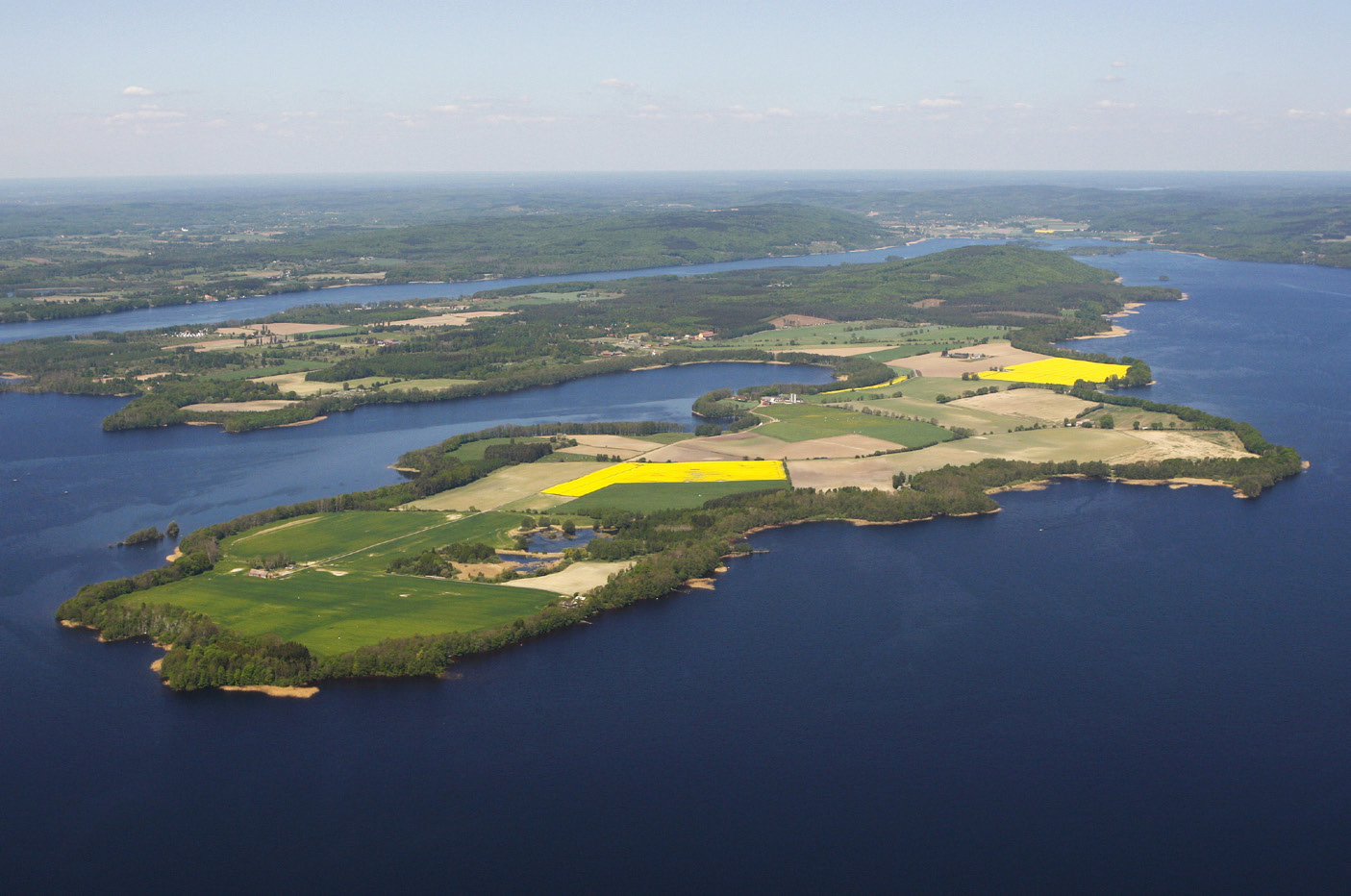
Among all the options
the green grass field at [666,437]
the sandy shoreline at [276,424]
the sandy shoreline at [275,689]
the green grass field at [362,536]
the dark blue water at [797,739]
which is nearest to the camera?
the dark blue water at [797,739]

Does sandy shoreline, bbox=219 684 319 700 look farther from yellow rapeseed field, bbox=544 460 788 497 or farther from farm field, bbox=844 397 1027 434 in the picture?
farm field, bbox=844 397 1027 434

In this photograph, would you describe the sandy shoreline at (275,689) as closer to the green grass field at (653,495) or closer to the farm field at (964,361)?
the green grass field at (653,495)

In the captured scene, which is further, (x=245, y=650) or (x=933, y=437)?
(x=933, y=437)

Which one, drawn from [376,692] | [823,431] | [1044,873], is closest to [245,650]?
[376,692]

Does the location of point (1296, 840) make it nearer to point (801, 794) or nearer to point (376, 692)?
point (801, 794)

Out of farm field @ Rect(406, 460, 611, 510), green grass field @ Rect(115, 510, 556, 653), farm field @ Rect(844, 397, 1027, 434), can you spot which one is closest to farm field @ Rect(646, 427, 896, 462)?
farm field @ Rect(406, 460, 611, 510)

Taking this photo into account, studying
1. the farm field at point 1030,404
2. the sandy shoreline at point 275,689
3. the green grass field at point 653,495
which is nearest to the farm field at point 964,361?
the farm field at point 1030,404

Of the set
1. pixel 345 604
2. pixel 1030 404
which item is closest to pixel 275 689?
pixel 345 604
